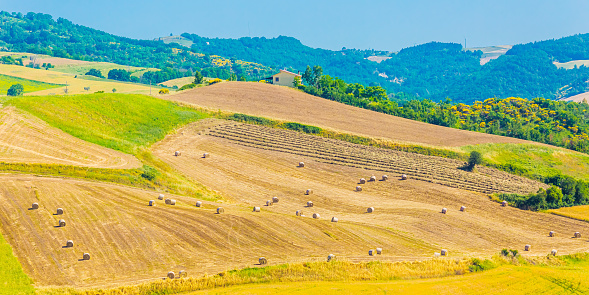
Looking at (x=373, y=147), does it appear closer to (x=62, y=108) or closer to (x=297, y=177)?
(x=297, y=177)

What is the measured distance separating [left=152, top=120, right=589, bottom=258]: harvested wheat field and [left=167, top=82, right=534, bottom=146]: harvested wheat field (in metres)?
11.2

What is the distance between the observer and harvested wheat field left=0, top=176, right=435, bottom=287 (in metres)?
46.4

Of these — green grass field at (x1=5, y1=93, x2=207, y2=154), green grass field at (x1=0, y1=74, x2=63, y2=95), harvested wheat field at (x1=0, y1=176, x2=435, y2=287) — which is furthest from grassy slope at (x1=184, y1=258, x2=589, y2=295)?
green grass field at (x1=0, y1=74, x2=63, y2=95)

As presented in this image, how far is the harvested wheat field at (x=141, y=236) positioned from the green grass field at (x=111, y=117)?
72.4 feet

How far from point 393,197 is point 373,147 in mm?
25879

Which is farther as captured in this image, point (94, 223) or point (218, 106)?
point (218, 106)

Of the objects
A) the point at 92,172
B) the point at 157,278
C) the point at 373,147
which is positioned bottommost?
the point at 157,278

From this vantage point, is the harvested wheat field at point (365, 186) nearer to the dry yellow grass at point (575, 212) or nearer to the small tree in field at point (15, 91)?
the dry yellow grass at point (575, 212)

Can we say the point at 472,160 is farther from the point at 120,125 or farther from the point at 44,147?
the point at 44,147

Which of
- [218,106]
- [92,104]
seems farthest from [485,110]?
[92,104]

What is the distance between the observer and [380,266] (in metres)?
50.6

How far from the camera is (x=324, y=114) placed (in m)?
122

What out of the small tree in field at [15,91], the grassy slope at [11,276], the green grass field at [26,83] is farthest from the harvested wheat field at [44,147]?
the green grass field at [26,83]

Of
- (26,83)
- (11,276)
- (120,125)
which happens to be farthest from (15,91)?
(11,276)
